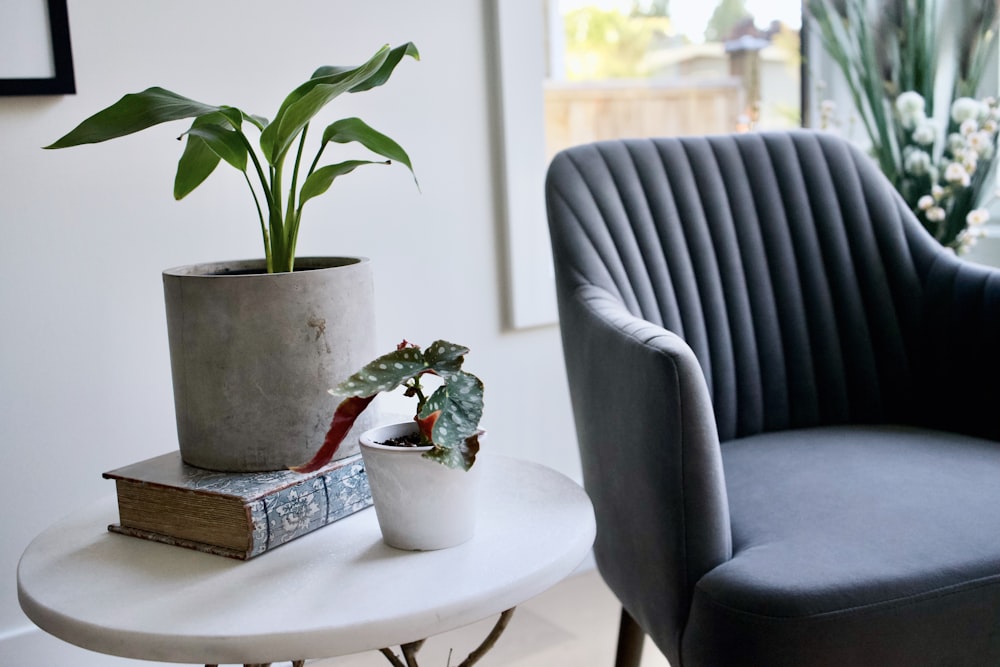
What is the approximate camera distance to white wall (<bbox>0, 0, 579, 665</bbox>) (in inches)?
52.4

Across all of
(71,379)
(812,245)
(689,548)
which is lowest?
(689,548)

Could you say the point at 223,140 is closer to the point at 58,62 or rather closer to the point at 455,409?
the point at 455,409

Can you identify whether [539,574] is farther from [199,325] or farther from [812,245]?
[812,245]

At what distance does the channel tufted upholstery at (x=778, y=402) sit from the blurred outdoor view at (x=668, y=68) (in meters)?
0.57

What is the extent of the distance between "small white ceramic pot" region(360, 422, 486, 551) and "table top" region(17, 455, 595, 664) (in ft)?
0.05

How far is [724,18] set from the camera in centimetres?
223

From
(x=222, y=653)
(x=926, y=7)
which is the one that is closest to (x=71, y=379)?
(x=222, y=653)

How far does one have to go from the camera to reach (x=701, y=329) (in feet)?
4.59

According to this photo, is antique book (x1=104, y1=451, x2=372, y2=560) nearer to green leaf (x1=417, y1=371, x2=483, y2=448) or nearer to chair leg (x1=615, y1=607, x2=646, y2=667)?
green leaf (x1=417, y1=371, x2=483, y2=448)

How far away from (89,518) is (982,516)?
93cm

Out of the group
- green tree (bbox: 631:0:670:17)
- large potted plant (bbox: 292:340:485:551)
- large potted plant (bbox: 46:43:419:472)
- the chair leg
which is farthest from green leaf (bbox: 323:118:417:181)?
green tree (bbox: 631:0:670:17)

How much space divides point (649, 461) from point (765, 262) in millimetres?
549

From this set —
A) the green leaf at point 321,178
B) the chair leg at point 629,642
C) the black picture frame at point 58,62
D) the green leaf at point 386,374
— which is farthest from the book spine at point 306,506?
the black picture frame at point 58,62

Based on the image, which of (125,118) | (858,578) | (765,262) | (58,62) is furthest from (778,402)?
(58,62)
